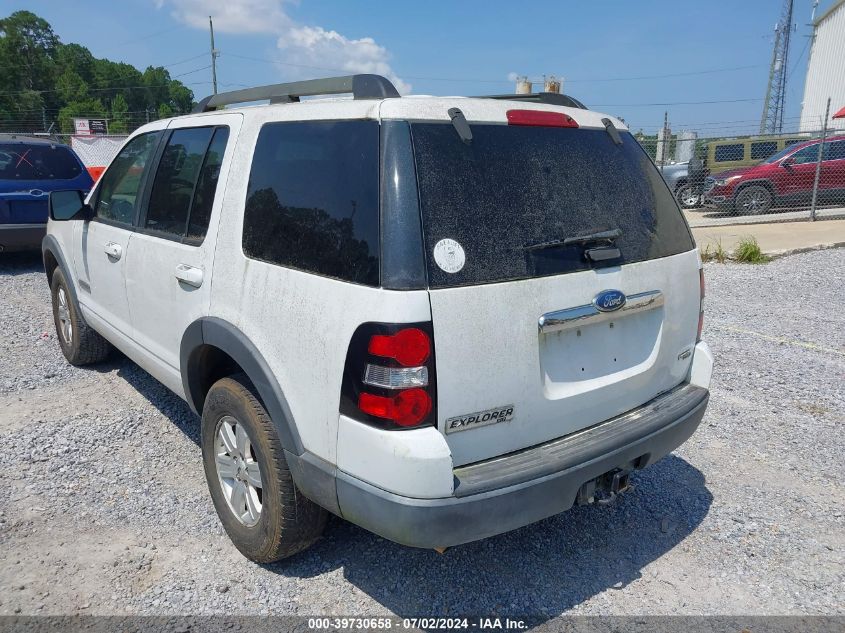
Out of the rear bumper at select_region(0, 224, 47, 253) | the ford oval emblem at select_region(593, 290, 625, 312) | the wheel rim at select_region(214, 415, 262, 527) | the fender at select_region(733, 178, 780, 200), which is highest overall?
the fender at select_region(733, 178, 780, 200)

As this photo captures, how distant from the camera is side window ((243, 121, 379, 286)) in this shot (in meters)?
2.28

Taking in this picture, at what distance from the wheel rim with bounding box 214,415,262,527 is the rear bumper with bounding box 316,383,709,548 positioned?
45 cm

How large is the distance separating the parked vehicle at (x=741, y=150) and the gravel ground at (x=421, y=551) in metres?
14.0

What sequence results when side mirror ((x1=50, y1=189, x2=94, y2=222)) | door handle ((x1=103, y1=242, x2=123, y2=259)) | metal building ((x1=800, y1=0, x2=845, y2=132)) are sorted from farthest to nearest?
metal building ((x1=800, y1=0, x2=845, y2=132)) → side mirror ((x1=50, y1=189, x2=94, y2=222)) → door handle ((x1=103, y1=242, x2=123, y2=259))

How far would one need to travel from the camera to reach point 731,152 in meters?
17.0

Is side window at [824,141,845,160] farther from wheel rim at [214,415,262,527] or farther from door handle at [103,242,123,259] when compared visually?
wheel rim at [214,415,262,527]

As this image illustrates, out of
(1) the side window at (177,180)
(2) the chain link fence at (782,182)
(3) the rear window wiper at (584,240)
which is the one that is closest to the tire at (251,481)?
(1) the side window at (177,180)

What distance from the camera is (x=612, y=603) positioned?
275 centimetres

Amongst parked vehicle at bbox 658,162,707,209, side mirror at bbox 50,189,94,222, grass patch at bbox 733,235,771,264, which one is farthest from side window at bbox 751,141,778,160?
side mirror at bbox 50,189,94,222

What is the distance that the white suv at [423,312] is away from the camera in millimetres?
2189

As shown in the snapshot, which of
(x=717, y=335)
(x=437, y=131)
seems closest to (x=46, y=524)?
(x=437, y=131)

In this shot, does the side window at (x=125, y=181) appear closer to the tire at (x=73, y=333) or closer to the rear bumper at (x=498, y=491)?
the tire at (x=73, y=333)

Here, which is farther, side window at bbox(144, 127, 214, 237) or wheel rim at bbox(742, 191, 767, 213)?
wheel rim at bbox(742, 191, 767, 213)

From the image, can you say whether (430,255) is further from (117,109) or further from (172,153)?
(117,109)
